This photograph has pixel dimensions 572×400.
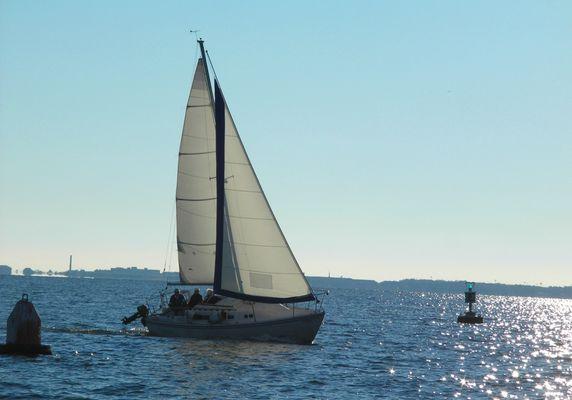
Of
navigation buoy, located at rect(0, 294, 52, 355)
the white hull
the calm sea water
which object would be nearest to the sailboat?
the white hull

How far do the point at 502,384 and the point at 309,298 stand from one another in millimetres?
10633

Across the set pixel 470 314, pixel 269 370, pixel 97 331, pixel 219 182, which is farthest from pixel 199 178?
pixel 470 314

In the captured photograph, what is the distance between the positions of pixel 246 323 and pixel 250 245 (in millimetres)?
3694

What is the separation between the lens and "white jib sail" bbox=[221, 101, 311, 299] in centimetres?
4525

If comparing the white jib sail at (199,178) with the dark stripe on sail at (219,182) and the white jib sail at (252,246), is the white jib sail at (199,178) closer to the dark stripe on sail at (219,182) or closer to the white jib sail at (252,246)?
the dark stripe on sail at (219,182)

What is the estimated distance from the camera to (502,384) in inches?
1490

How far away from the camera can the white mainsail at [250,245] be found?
45.2 metres

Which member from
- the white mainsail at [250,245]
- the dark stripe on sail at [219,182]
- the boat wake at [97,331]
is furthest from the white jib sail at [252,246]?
the boat wake at [97,331]

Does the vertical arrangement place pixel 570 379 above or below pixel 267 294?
below

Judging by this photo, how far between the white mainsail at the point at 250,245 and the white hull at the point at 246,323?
0.95m

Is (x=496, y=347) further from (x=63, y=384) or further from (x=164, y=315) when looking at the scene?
(x=63, y=384)

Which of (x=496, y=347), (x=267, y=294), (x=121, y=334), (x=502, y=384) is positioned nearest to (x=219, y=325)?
(x=267, y=294)

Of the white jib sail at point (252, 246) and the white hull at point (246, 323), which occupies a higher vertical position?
the white jib sail at point (252, 246)

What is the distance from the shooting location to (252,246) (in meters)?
45.6
